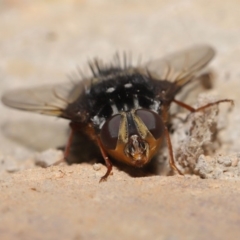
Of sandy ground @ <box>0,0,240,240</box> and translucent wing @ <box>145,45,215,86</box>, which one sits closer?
sandy ground @ <box>0,0,240,240</box>

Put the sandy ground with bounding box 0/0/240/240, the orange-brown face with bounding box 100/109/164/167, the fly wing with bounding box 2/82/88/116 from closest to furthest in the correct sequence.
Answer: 1. the sandy ground with bounding box 0/0/240/240
2. the orange-brown face with bounding box 100/109/164/167
3. the fly wing with bounding box 2/82/88/116

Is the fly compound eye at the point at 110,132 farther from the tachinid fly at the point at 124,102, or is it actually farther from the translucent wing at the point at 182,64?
the translucent wing at the point at 182,64

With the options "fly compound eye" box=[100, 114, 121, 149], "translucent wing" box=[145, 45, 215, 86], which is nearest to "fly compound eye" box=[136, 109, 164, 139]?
"fly compound eye" box=[100, 114, 121, 149]

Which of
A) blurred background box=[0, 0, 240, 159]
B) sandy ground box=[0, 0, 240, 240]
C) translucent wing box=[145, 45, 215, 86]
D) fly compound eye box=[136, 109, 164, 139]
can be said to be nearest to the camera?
sandy ground box=[0, 0, 240, 240]

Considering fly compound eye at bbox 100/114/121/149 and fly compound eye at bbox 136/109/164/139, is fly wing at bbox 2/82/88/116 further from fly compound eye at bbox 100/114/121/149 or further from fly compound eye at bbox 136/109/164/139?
fly compound eye at bbox 136/109/164/139

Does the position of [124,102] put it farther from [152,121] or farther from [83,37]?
[83,37]

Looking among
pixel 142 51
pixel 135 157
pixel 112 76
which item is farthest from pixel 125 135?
pixel 142 51

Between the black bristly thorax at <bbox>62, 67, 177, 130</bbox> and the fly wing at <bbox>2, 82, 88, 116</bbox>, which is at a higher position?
the black bristly thorax at <bbox>62, 67, 177, 130</bbox>

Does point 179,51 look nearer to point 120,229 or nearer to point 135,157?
point 135,157
